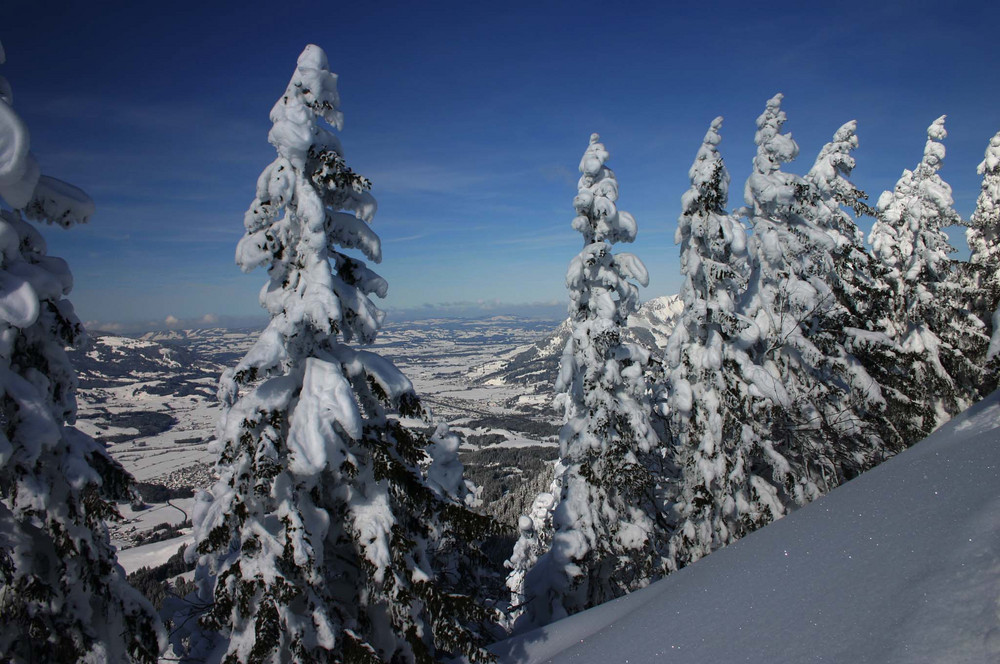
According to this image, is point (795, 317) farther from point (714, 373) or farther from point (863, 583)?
point (863, 583)

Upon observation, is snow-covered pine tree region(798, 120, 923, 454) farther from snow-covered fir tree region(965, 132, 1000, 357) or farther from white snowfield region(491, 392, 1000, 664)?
white snowfield region(491, 392, 1000, 664)

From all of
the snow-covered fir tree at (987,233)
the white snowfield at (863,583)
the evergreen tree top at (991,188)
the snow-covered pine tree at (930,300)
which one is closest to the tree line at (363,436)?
the white snowfield at (863,583)

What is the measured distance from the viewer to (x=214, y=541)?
21.7 feet

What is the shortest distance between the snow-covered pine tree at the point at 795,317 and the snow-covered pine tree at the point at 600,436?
10.3 feet

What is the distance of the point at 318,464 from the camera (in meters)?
6.46

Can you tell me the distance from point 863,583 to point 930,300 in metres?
19.1

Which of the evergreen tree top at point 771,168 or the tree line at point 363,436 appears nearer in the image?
the tree line at point 363,436

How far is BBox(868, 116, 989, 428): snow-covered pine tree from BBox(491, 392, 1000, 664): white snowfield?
1372cm

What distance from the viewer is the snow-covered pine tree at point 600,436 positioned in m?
13.2

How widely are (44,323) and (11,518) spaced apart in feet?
7.42

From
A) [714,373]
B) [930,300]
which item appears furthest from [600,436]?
[930,300]

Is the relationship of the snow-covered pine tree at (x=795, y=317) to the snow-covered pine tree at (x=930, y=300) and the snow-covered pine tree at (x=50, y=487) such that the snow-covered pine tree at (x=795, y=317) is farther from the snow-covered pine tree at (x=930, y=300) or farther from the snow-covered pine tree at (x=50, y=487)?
the snow-covered pine tree at (x=50, y=487)

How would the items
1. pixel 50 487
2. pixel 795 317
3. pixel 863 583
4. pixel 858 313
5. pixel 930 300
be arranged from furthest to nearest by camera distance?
pixel 930 300, pixel 858 313, pixel 795 317, pixel 50 487, pixel 863 583

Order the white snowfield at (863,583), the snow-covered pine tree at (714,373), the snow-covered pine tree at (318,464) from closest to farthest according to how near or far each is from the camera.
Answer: the white snowfield at (863,583)
the snow-covered pine tree at (318,464)
the snow-covered pine tree at (714,373)
